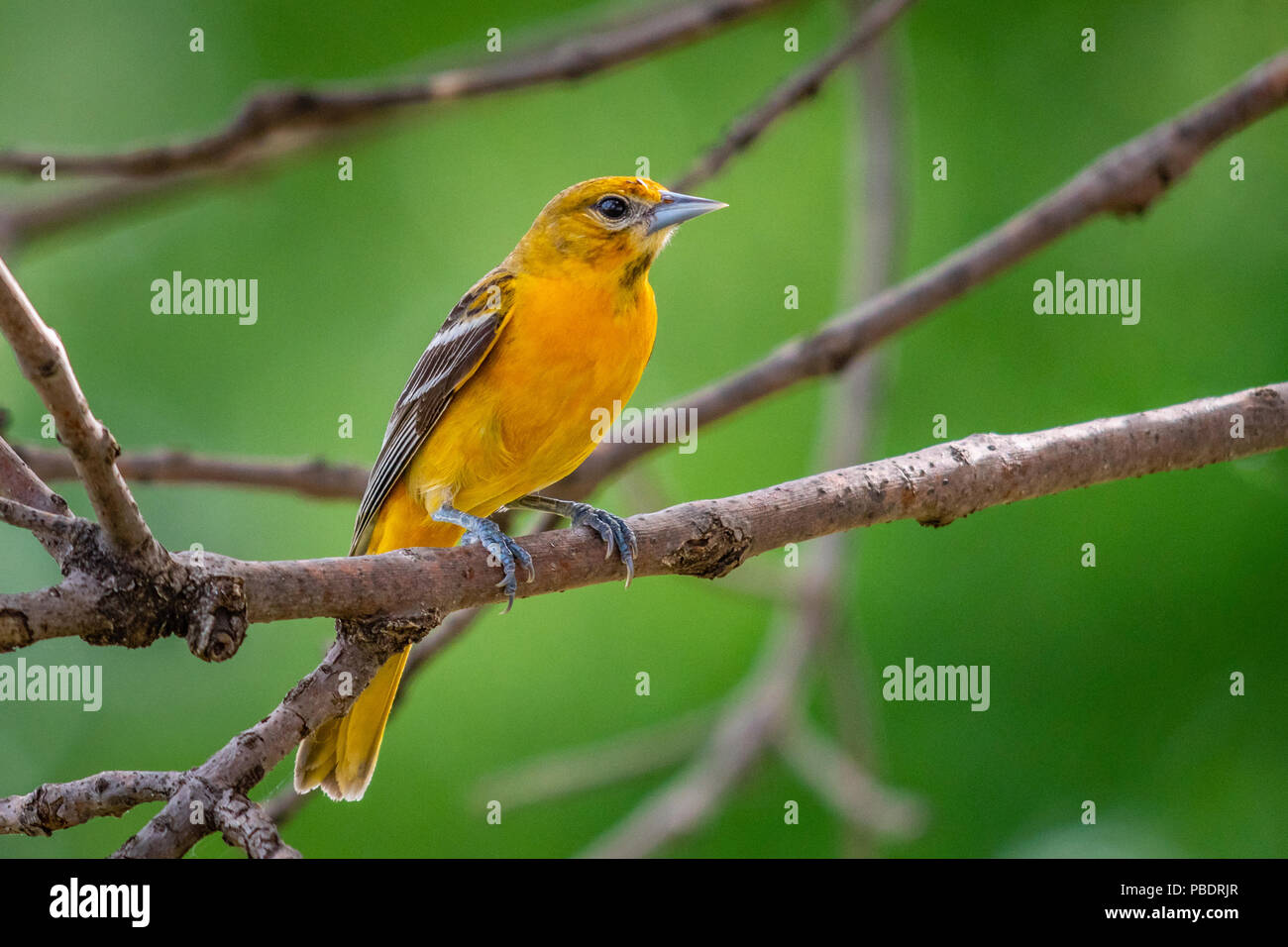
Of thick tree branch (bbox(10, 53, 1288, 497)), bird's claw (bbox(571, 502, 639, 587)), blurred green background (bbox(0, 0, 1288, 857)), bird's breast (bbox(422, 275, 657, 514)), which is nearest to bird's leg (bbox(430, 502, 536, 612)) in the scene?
bird's breast (bbox(422, 275, 657, 514))

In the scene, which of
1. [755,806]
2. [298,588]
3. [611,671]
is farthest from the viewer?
[611,671]

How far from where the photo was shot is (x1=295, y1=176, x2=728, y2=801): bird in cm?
436

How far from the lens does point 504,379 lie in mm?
4445

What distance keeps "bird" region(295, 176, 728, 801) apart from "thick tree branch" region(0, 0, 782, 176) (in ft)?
2.15

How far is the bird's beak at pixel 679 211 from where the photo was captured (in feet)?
15.6

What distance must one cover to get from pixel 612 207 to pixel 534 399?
0.98 meters

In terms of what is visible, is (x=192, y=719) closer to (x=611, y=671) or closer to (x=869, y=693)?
(x=611, y=671)

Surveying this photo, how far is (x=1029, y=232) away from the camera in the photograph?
15.5 feet

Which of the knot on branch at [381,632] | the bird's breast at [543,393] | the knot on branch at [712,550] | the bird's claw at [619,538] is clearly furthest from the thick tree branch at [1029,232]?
the knot on branch at [381,632]

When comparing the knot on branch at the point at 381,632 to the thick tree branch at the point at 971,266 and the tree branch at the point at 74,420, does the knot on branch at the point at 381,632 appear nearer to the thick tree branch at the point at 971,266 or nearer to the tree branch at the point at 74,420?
the tree branch at the point at 74,420

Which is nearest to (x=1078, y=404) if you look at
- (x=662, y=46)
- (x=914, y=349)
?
(x=914, y=349)

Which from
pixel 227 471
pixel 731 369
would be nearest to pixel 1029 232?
pixel 227 471

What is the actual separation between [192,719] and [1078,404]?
6.41m

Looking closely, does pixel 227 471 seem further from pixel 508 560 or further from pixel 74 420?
pixel 74 420
